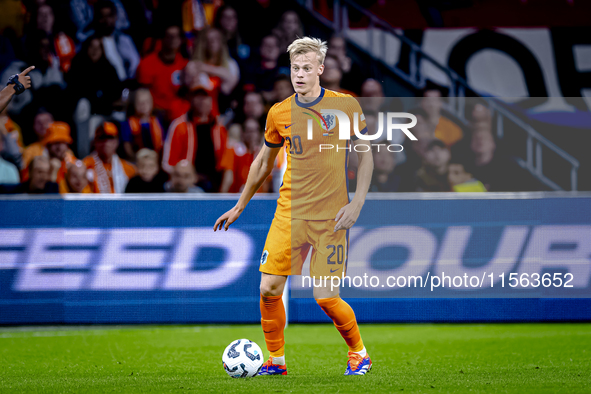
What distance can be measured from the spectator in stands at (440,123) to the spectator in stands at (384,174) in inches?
22.6

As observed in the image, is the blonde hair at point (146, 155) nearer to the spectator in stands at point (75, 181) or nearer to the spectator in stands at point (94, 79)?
the spectator in stands at point (75, 181)

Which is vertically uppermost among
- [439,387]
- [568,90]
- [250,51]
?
[250,51]

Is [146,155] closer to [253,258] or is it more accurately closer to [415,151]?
[253,258]

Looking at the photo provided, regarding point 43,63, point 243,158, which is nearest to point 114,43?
point 43,63

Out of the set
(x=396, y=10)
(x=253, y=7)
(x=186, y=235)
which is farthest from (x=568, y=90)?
(x=186, y=235)

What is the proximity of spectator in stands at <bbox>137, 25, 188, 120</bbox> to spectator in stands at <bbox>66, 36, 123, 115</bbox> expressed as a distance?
15.0 inches

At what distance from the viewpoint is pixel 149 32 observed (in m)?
9.82

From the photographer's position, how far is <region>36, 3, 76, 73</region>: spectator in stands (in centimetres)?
929

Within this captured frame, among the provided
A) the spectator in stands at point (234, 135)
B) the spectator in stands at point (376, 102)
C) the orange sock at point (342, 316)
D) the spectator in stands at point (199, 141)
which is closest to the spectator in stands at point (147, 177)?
the spectator in stands at point (199, 141)

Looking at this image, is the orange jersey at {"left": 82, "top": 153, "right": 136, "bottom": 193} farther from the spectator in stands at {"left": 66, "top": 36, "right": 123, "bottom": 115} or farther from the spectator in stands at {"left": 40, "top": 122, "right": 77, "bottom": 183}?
the spectator in stands at {"left": 66, "top": 36, "right": 123, "bottom": 115}

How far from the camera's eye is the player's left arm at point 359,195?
435 cm

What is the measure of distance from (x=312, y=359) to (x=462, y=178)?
9.47 ft

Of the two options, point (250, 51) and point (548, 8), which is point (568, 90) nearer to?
point (548, 8)

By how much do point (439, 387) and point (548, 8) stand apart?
8914 mm
